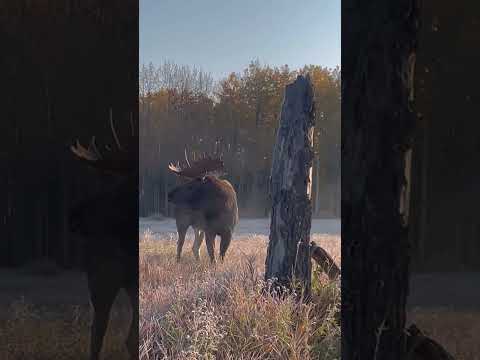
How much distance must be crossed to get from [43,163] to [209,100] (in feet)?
13.9

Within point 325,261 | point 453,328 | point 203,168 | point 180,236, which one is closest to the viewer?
point 453,328

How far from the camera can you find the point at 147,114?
20.8ft

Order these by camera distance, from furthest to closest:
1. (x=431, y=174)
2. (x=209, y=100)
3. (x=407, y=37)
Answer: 1. (x=209, y=100)
2. (x=431, y=174)
3. (x=407, y=37)

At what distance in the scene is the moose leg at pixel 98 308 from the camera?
1549mm

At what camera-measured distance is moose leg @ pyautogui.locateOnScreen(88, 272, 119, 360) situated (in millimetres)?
A: 1549

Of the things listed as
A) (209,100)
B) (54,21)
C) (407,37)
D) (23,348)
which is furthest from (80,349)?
(209,100)

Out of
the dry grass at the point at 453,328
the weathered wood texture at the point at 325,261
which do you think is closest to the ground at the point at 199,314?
the dry grass at the point at 453,328

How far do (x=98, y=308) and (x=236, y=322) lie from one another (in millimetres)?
1439

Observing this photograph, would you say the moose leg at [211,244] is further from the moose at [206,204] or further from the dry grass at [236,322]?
the dry grass at [236,322]

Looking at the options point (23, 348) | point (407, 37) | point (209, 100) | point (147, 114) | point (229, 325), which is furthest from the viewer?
point (147, 114)

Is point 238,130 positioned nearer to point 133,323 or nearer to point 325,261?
point 325,261

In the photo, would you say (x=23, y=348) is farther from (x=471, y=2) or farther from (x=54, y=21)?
(x=471, y=2)

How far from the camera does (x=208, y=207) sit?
4758 mm

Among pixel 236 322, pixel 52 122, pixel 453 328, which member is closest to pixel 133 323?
pixel 52 122
